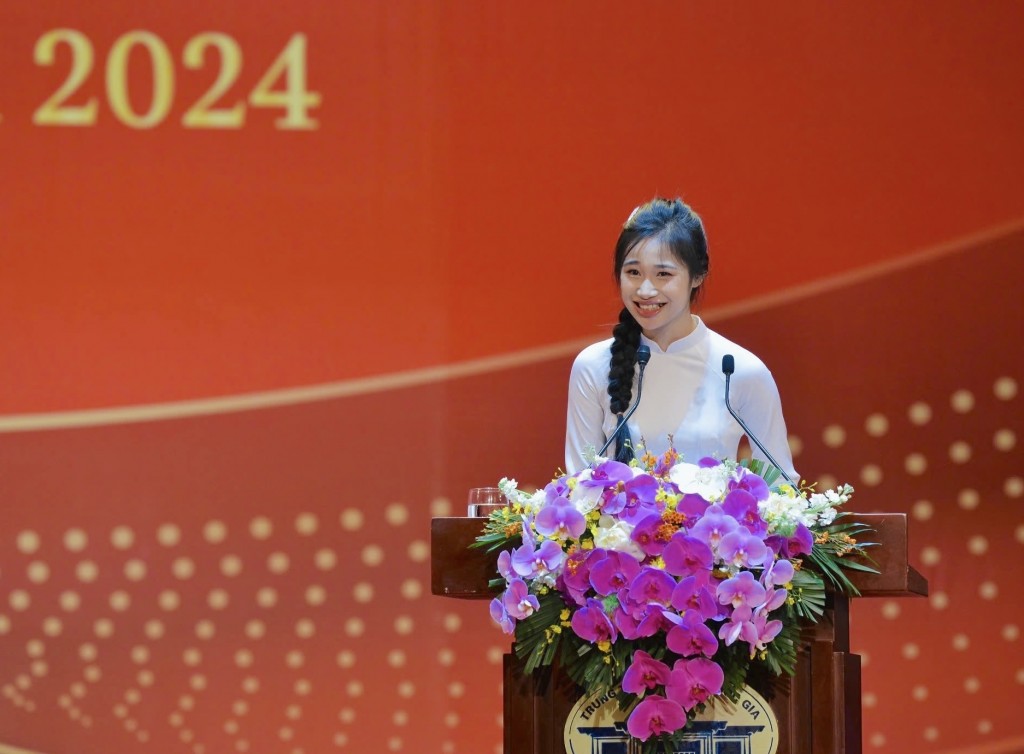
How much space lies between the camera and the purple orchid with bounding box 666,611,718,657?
2078mm

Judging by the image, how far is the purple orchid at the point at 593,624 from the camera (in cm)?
211

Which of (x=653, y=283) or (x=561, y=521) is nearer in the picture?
(x=561, y=521)

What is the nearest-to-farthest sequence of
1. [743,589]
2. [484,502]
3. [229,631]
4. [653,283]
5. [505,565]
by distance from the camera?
[743,589] < [505,565] < [484,502] < [653,283] < [229,631]

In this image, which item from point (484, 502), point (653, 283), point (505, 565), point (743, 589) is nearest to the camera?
point (743, 589)

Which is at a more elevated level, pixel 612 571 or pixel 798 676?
pixel 612 571

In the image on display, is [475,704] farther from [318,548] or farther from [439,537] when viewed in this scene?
[439,537]

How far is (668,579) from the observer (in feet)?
6.80

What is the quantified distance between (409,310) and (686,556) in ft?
5.90

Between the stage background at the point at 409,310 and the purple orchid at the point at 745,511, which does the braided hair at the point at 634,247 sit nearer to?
the purple orchid at the point at 745,511

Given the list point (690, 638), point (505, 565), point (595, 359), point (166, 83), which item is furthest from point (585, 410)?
point (166, 83)

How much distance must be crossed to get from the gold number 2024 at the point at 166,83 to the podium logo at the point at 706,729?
2.08 m

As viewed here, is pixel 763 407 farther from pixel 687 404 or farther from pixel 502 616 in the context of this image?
pixel 502 616

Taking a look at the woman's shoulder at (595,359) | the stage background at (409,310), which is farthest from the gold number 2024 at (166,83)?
the woman's shoulder at (595,359)

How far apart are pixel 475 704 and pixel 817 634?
169 cm
